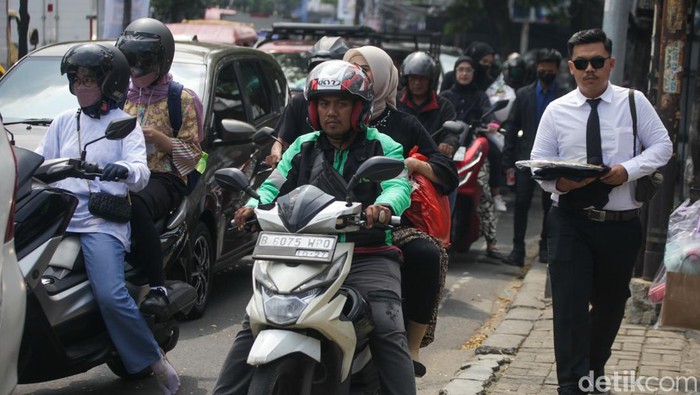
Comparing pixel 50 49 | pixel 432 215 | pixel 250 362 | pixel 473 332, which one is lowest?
pixel 473 332

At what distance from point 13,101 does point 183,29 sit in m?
13.2

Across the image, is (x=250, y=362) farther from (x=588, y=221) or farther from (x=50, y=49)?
(x=50, y=49)

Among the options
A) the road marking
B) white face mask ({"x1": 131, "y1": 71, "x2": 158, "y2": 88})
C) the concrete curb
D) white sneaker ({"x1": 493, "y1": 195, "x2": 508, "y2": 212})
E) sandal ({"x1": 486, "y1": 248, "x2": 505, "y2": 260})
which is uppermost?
white face mask ({"x1": 131, "y1": 71, "x2": 158, "y2": 88})

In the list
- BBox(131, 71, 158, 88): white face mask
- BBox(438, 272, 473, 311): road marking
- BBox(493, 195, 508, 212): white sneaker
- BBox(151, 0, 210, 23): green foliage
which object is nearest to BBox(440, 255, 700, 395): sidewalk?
BBox(438, 272, 473, 311): road marking

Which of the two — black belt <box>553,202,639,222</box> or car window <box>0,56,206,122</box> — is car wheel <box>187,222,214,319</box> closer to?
car window <box>0,56,206,122</box>

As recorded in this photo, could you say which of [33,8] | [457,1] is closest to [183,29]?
[33,8]

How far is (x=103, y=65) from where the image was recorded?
5758 millimetres

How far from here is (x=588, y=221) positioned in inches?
234

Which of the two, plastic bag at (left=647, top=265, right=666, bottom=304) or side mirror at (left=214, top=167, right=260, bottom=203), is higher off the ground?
side mirror at (left=214, top=167, right=260, bottom=203)

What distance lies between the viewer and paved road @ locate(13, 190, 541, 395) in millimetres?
6496

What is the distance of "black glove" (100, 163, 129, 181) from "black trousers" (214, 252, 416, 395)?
43.6 inches

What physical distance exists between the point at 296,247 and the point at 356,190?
799mm

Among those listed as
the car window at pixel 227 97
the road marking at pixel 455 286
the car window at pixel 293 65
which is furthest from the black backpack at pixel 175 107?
the car window at pixel 293 65

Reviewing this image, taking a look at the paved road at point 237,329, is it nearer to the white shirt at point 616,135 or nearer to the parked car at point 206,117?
the parked car at point 206,117
